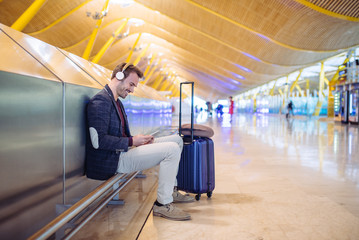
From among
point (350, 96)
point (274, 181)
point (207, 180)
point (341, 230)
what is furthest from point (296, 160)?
point (350, 96)

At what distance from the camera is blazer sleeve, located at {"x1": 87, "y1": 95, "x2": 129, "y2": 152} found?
2.73m

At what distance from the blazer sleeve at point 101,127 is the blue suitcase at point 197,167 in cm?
104

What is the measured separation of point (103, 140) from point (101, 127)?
0.38ft

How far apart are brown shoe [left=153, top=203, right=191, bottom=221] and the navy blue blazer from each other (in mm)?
610

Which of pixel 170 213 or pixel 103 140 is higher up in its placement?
pixel 103 140

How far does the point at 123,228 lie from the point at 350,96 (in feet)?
72.0

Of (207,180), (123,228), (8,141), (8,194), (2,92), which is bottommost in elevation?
(123,228)

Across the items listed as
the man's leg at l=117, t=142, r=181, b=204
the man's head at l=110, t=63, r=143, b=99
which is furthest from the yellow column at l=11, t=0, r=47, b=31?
the man's leg at l=117, t=142, r=181, b=204

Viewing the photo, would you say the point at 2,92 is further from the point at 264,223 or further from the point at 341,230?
the point at 341,230

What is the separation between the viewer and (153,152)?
3.00 metres

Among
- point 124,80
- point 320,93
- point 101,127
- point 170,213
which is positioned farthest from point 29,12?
point 320,93

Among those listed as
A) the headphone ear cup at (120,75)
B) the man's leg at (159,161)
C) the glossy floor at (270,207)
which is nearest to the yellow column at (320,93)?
the glossy floor at (270,207)

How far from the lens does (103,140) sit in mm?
2721

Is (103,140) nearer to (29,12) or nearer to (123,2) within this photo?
(29,12)
